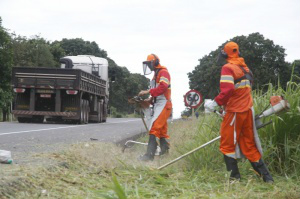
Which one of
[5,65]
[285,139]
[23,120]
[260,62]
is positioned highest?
[260,62]

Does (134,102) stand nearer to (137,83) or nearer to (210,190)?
(210,190)

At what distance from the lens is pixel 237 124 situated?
232 inches

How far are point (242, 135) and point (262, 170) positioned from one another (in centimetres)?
48

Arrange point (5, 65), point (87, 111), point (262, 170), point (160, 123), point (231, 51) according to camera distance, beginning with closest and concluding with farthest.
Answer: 1. point (262, 170)
2. point (231, 51)
3. point (160, 123)
4. point (87, 111)
5. point (5, 65)

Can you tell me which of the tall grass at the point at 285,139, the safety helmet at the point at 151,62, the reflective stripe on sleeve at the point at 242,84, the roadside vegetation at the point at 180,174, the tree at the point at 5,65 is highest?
the tree at the point at 5,65

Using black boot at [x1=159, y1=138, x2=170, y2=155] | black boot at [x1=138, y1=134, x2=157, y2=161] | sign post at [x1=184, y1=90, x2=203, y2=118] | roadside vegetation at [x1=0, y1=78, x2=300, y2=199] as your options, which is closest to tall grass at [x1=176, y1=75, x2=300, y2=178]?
roadside vegetation at [x1=0, y1=78, x2=300, y2=199]

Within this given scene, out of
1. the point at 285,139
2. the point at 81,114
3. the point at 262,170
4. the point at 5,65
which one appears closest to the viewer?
the point at 262,170

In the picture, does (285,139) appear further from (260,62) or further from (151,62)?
(260,62)

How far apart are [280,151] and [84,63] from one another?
59.8ft

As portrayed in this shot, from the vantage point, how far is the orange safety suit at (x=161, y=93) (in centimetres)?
822

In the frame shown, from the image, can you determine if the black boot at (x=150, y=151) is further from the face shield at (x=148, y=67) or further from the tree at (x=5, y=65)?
the tree at (x=5, y=65)

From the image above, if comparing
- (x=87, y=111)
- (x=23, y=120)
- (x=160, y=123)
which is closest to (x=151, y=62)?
(x=160, y=123)

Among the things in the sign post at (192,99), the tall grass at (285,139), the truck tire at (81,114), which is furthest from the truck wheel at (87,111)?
the tall grass at (285,139)

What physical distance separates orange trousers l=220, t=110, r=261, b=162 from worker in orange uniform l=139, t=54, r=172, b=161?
227cm
